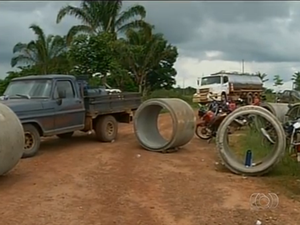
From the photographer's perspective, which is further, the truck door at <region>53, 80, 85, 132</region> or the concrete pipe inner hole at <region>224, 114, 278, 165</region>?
the truck door at <region>53, 80, 85, 132</region>

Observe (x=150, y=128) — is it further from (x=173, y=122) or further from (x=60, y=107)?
(x=60, y=107)

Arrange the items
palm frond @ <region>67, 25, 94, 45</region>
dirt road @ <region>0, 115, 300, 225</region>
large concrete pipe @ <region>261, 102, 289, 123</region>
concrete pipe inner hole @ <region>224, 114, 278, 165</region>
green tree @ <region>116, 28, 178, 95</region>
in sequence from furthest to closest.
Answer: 1. green tree @ <region>116, 28, 178, 95</region>
2. palm frond @ <region>67, 25, 94, 45</region>
3. large concrete pipe @ <region>261, 102, 289, 123</region>
4. concrete pipe inner hole @ <region>224, 114, 278, 165</region>
5. dirt road @ <region>0, 115, 300, 225</region>

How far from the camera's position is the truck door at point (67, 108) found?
11930mm

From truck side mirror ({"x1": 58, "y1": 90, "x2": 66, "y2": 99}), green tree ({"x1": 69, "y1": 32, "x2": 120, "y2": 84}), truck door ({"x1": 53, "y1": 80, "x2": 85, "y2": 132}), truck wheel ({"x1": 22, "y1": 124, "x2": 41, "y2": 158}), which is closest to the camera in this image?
truck wheel ({"x1": 22, "y1": 124, "x2": 41, "y2": 158})

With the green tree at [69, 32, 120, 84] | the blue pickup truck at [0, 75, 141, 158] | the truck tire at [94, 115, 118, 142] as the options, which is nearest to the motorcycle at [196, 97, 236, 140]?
the blue pickup truck at [0, 75, 141, 158]

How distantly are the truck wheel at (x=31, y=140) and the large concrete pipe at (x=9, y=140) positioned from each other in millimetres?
2529

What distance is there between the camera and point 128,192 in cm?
774

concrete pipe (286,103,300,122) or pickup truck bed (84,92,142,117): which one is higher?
pickup truck bed (84,92,142,117)

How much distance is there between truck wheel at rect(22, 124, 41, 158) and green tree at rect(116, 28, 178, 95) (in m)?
19.2

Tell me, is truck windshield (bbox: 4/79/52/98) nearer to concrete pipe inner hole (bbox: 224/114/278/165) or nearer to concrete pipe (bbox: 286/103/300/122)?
concrete pipe inner hole (bbox: 224/114/278/165)

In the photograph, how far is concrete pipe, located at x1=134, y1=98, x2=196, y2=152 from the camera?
12141 millimetres

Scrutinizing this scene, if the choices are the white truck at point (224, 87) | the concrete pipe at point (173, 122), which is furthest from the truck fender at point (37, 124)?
the white truck at point (224, 87)

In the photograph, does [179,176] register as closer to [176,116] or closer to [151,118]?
[176,116]

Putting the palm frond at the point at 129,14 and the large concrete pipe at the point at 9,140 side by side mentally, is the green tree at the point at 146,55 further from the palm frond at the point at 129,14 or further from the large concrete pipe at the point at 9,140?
the large concrete pipe at the point at 9,140
